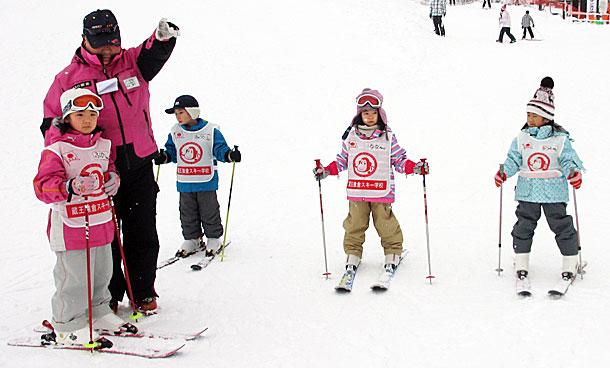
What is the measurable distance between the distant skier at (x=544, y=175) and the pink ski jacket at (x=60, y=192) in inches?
140

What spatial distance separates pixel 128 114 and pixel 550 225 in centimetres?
389

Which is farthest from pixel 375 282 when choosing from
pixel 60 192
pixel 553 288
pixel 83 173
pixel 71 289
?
pixel 60 192

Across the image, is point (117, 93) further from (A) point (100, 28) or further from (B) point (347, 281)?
(B) point (347, 281)

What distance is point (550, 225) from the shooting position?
513 centimetres

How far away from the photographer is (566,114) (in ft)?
38.2

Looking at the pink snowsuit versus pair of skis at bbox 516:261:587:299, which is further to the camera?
pair of skis at bbox 516:261:587:299

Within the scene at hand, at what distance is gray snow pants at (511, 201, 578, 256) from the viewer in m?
5.02

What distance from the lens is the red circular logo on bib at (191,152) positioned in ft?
20.6

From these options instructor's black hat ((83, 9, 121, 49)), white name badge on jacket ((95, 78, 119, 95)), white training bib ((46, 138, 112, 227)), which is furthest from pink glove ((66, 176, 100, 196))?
instructor's black hat ((83, 9, 121, 49))

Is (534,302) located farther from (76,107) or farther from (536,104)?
(76,107)

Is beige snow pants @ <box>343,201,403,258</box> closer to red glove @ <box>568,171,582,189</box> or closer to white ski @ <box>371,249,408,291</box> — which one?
white ski @ <box>371,249,408,291</box>

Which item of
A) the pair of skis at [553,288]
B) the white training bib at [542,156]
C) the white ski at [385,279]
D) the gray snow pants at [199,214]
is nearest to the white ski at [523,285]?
the pair of skis at [553,288]

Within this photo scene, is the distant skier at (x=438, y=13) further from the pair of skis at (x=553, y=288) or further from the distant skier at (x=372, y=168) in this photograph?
the pair of skis at (x=553, y=288)

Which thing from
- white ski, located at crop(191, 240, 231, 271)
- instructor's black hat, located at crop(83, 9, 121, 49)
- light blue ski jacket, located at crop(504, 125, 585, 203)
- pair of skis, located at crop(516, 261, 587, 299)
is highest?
instructor's black hat, located at crop(83, 9, 121, 49)
